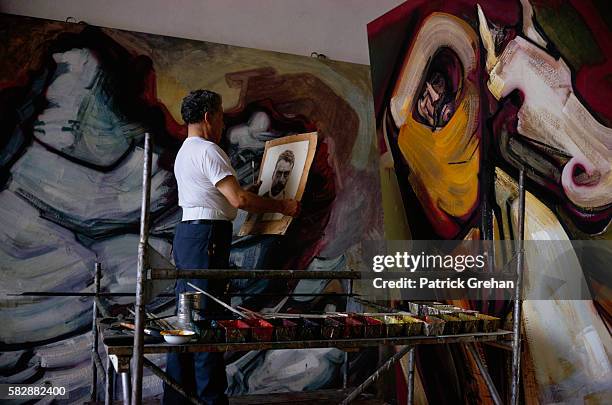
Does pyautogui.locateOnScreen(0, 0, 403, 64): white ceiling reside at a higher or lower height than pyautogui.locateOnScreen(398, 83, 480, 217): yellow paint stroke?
higher

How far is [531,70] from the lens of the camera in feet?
8.71

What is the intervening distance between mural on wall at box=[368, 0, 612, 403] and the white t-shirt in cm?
130

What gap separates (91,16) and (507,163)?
2.50 metres

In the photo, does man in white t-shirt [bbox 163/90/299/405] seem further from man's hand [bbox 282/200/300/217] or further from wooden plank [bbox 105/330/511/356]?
wooden plank [bbox 105/330/511/356]

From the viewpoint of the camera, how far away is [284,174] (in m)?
3.25

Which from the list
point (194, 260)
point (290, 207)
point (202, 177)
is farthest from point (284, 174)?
point (194, 260)

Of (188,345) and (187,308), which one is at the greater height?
(187,308)

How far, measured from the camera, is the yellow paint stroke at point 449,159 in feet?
10.1

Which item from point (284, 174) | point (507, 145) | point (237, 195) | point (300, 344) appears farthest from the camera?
point (284, 174)

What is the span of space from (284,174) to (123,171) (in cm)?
100

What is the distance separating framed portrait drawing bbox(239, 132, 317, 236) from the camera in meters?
3.17

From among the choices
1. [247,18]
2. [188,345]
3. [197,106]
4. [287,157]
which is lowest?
[188,345]

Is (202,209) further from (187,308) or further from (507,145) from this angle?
(507,145)

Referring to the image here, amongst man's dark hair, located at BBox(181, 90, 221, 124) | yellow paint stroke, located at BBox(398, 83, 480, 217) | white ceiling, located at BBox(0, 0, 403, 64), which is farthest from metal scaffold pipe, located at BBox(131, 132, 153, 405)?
white ceiling, located at BBox(0, 0, 403, 64)
